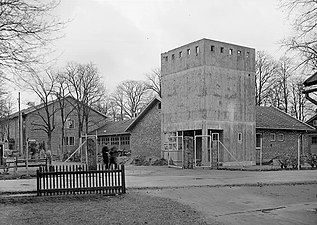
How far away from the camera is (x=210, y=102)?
3488 centimetres

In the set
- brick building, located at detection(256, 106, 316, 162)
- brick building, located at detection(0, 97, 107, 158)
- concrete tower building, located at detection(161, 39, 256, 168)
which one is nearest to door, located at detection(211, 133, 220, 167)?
concrete tower building, located at detection(161, 39, 256, 168)

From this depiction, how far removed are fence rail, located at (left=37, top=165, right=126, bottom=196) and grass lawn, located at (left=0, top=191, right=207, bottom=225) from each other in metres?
0.44

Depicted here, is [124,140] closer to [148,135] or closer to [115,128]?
[115,128]

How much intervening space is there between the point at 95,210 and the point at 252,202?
519cm

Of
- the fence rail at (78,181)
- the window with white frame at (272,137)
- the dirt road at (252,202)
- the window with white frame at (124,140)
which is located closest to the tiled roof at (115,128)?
the window with white frame at (124,140)

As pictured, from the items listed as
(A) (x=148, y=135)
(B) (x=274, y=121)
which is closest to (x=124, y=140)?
(A) (x=148, y=135)

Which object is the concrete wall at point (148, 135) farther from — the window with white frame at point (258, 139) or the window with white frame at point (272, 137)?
the window with white frame at point (272, 137)

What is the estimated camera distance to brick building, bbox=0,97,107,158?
6419cm

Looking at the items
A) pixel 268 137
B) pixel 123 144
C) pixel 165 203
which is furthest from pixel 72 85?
pixel 165 203

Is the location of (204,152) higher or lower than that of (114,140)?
lower

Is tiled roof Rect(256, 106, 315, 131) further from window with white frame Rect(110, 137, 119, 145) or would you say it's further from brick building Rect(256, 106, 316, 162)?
window with white frame Rect(110, 137, 119, 145)

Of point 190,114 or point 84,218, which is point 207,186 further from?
point 190,114

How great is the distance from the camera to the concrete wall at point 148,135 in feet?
143

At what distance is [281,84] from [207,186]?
1980 inches
